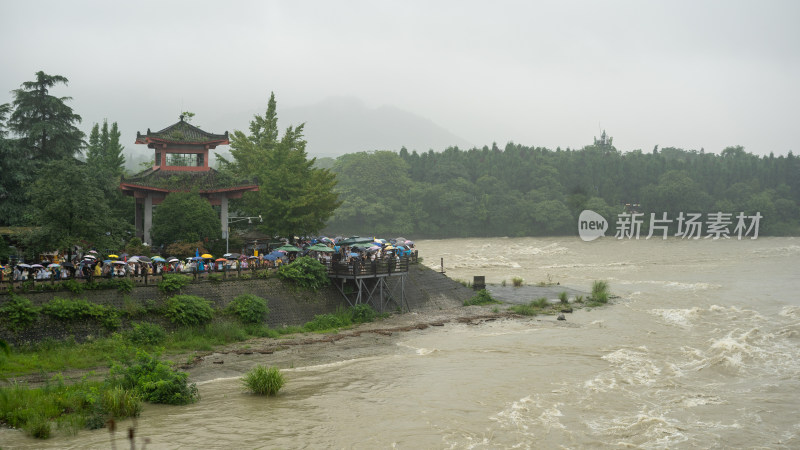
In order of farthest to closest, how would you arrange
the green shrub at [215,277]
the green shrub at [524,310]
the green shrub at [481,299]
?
the green shrub at [481,299]
the green shrub at [524,310]
the green shrub at [215,277]

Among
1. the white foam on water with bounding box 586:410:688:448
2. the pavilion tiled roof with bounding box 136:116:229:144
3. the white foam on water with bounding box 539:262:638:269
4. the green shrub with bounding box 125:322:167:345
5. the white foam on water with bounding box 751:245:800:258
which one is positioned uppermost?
the pavilion tiled roof with bounding box 136:116:229:144

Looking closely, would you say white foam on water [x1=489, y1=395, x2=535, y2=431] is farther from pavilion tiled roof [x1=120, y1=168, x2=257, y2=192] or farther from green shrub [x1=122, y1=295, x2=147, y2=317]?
pavilion tiled roof [x1=120, y1=168, x2=257, y2=192]

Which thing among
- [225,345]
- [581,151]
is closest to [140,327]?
[225,345]

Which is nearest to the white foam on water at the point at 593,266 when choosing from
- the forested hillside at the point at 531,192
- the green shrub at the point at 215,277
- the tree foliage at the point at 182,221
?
the forested hillside at the point at 531,192

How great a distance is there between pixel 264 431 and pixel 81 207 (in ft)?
49.9

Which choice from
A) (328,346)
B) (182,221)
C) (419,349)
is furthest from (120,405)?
(182,221)

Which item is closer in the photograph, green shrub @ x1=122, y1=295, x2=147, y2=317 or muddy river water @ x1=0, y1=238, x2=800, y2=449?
muddy river water @ x1=0, y1=238, x2=800, y2=449

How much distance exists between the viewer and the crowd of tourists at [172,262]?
84.7 ft

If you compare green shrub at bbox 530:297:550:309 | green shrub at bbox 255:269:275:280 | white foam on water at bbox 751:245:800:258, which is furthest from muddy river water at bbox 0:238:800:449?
white foam on water at bbox 751:245:800:258

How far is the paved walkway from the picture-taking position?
41.7 meters

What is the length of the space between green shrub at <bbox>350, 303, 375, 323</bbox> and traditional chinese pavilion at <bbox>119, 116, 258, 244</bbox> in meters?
10.1

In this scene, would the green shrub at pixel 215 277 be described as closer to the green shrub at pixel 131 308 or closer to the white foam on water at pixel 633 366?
the green shrub at pixel 131 308

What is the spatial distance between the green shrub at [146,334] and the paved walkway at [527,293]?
2221 centimetres

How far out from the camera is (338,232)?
100 meters
